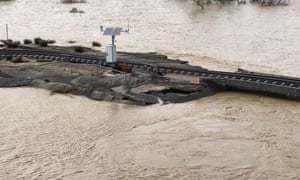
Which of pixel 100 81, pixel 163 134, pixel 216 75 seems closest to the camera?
pixel 163 134

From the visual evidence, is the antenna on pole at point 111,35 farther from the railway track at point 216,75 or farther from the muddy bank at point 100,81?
the railway track at point 216,75

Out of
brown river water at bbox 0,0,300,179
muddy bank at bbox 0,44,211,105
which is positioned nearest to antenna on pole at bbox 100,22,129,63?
muddy bank at bbox 0,44,211,105

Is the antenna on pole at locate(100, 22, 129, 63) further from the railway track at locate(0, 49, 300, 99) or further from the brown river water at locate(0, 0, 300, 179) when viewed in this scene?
the brown river water at locate(0, 0, 300, 179)

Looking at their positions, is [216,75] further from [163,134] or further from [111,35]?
[163,134]

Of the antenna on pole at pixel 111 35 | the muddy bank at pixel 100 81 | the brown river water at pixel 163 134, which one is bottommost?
the brown river water at pixel 163 134

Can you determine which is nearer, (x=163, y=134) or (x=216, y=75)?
(x=163, y=134)

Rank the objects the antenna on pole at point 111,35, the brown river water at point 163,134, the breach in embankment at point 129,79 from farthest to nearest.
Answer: the antenna on pole at point 111,35
the breach in embankment at point 129,79
the brown river water at point 163,134

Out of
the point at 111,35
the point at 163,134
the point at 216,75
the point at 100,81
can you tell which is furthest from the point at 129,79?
the point at 163,134

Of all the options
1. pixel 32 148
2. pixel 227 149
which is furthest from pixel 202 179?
pixel 32 148

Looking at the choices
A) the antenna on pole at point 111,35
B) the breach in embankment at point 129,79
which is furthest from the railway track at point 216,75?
the antenna on pole at point 111,35

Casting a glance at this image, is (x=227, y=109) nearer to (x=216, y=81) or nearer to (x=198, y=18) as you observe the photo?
(x=216, y=81)
